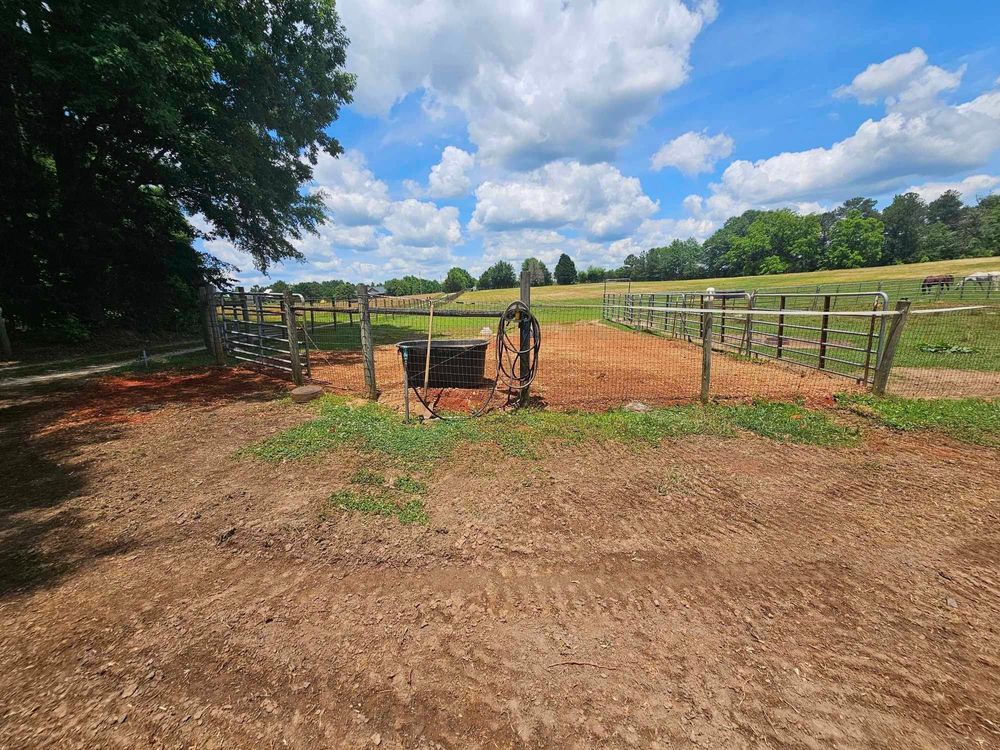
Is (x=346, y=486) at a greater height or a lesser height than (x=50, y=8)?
lesser

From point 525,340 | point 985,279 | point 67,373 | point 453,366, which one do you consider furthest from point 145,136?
point 985,279

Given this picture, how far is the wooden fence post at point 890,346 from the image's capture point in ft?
19.9

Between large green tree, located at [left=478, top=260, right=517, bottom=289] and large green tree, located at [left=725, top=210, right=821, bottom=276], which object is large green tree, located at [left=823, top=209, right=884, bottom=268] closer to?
large green tree, located at [left=725, top=210, right=821, bottom=276]

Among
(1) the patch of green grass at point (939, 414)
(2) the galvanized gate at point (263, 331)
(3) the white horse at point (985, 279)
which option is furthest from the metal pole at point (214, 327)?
(3) the white horse at point (985, 279)

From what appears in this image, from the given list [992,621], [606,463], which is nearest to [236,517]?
[606,463]

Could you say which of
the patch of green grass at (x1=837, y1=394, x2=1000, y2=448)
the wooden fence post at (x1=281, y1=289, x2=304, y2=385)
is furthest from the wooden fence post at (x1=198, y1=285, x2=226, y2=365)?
the patch of green grass at (x1=837, y1=394, x2=1000, y2=448)

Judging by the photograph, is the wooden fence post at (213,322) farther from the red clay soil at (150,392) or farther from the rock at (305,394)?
the rock at (305,394)

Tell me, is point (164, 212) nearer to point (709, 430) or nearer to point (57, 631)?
point (57, 631)

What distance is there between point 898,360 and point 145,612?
13761 mm

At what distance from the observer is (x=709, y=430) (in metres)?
5.21

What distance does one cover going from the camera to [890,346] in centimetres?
621

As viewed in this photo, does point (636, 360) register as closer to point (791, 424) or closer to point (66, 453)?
point (791, 424)

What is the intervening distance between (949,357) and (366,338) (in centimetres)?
1333

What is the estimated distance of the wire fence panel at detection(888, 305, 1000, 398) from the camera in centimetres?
686
